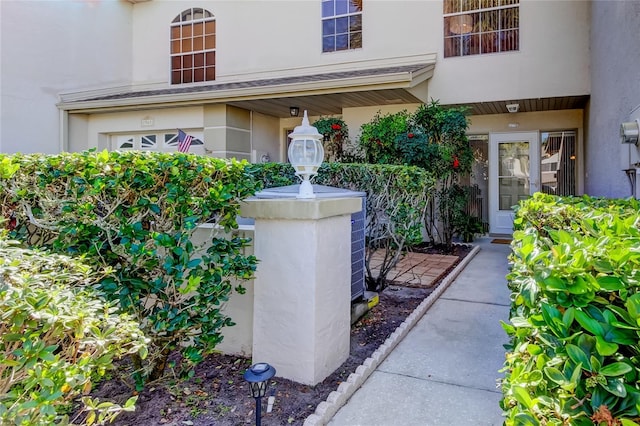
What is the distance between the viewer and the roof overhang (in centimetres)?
828

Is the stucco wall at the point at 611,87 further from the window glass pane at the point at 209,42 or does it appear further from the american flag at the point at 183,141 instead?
the window glass pane at the point at 209,42

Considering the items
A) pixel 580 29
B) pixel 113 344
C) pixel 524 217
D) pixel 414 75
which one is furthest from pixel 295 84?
pixel 113 344

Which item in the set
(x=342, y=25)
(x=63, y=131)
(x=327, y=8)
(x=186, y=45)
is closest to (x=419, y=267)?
(x=342, y=25)

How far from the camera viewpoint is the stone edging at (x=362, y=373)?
2.72m

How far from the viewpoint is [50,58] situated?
437 inches

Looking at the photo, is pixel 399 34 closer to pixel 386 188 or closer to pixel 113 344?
pixel 386 188

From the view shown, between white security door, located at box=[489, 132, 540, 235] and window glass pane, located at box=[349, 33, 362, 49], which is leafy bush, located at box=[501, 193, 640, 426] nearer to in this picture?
white security door, located at box=[489, 132, 540, 235]

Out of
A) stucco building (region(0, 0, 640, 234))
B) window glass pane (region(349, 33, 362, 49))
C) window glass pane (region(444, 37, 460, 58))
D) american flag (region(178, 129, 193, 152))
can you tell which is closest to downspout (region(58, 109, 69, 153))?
stucco building (region(0, 0, 640, 234))

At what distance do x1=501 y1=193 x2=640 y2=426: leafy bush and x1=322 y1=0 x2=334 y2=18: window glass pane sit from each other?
10.3 metres

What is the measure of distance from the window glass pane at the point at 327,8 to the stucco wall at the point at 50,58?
6492 millimetres

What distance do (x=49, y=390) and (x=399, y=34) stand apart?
32.6 ft

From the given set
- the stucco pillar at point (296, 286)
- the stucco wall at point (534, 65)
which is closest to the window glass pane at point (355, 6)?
the stucco wall at point (534, 65)

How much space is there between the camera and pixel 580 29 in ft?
26.9

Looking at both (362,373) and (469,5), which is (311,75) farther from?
(362,373)
